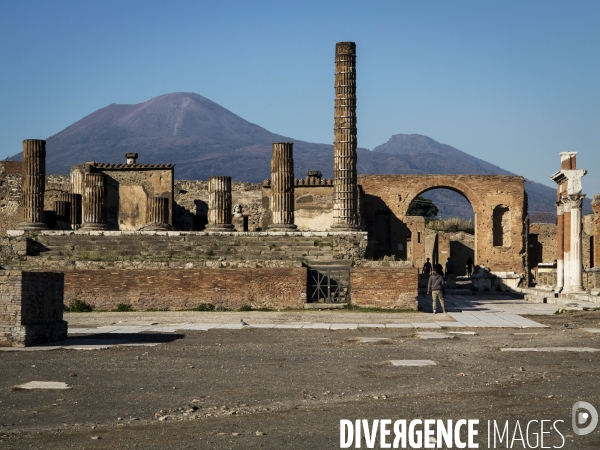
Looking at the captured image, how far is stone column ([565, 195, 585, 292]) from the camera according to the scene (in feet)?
88.1

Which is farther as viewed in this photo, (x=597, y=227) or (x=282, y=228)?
(x=597, y=227)

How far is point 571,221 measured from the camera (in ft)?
89.5

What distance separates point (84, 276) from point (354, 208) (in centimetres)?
1080

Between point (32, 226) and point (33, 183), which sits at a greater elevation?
point (33, 183)

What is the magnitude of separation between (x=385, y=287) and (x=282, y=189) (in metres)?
9.43

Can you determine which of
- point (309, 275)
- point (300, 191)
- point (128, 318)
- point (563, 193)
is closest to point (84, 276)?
point (128, 318)

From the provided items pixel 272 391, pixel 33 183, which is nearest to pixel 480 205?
pixel 33 183

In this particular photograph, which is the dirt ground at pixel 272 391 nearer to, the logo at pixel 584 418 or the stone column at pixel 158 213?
the logo at pixel 584 418

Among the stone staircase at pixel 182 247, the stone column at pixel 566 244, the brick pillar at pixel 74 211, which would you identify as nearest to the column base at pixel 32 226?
the stone staircase at pixel 182 247

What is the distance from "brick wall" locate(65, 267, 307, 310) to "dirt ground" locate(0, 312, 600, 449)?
7.41 meters

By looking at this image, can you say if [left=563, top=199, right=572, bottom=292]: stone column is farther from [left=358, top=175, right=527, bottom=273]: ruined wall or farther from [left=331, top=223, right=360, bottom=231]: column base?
[left=358, top=175, right=527, bottom=273]: ruined wall

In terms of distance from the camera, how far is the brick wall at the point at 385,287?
21.5 m

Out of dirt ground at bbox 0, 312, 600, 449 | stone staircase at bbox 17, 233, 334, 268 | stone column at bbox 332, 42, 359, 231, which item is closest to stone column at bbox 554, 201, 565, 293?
stone column at bbox 332, 42, 359, 231

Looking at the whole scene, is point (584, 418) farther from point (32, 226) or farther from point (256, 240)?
point (32, 226)
